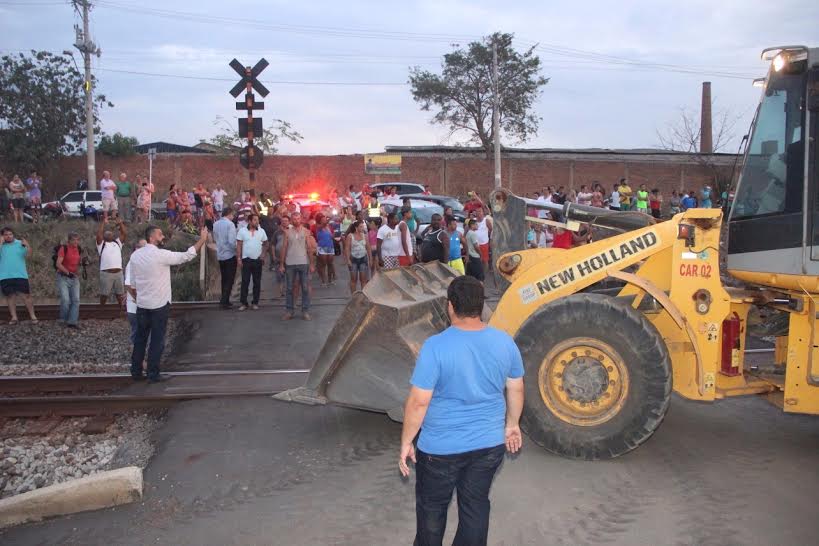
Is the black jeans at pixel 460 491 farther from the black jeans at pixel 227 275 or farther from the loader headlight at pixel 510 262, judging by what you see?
the black jeans at pixel 227 275

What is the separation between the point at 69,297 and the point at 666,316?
37.0 feet

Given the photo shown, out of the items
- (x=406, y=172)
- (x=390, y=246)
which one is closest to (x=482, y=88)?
(x=406, y=172)

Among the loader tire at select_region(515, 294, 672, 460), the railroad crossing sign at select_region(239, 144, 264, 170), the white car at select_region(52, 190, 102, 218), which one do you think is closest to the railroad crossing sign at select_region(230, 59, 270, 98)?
the railroad crossing sign at select_region(239, 144, 264, 170)

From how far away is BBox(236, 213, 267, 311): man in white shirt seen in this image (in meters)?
14.4

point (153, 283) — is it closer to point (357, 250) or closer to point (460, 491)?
point (357, 250)

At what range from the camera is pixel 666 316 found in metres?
6.61

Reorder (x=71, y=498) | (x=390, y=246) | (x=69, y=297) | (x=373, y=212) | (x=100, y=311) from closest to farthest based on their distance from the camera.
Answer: (x=71, y=498), (x=69, y=297), (x=390, y=246), (x=100, y=311), (x=373, y=212)

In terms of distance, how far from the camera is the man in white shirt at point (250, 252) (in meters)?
14.4

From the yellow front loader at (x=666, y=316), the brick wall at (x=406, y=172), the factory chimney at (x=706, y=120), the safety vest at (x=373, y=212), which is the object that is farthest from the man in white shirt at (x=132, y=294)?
the factory chimney at (x=706, y=120)

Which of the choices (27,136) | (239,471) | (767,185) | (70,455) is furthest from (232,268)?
(27,136)

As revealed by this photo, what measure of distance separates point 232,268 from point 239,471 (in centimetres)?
888

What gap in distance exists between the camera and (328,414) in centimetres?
790

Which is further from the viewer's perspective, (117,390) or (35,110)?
(35,110)

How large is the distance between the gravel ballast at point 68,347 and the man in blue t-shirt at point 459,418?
27.7 ft
